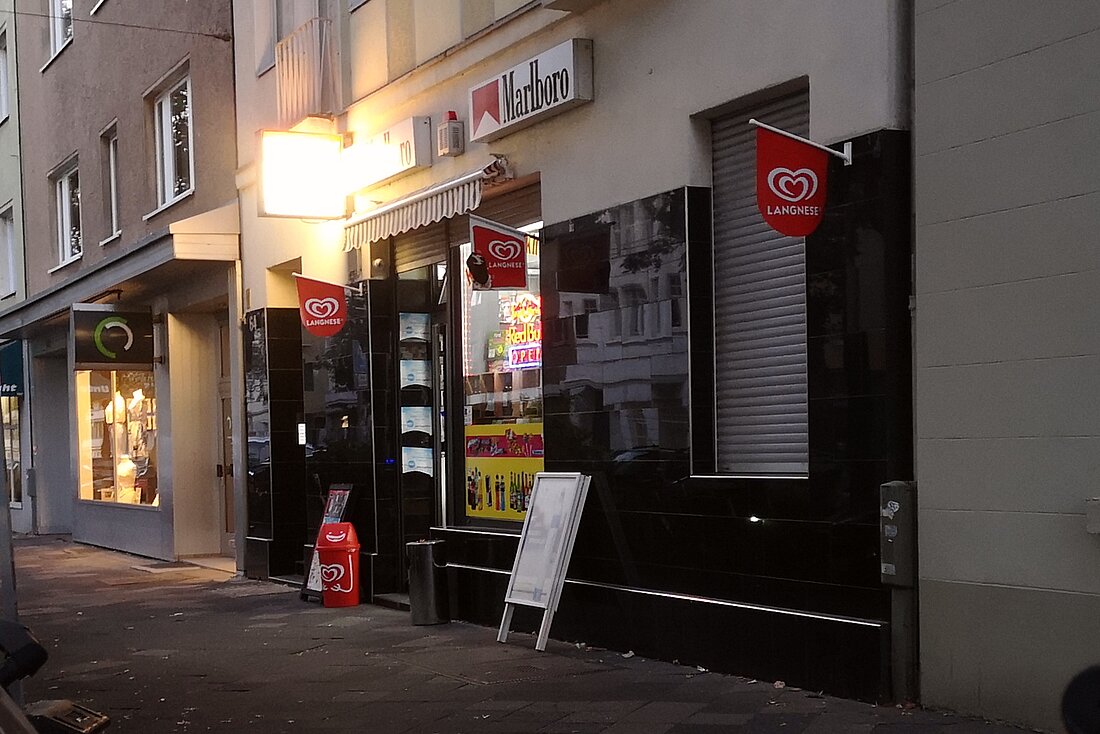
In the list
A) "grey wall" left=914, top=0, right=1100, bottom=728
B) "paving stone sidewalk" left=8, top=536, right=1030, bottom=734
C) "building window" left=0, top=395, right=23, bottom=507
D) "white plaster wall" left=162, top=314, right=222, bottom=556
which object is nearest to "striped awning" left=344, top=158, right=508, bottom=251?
"paving stone sidewalk" left=8, top=536, right=1030, bottom=734

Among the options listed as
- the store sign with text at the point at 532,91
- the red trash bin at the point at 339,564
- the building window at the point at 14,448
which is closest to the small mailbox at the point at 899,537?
the store sign with text at the point at 532,91

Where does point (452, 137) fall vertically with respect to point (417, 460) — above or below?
above

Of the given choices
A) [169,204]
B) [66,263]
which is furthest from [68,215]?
[169,204]

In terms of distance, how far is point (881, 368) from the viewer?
7.18 meters

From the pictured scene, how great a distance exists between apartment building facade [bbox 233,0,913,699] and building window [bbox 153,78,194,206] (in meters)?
3.64

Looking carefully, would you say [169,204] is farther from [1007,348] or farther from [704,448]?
[1007,348]

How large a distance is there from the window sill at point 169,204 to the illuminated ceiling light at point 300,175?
14.0 ft

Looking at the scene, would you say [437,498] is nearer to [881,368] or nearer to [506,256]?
[506,256]

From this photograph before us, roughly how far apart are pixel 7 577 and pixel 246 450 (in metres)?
8.31

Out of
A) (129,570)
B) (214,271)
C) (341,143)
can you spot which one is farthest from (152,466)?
(341,143)

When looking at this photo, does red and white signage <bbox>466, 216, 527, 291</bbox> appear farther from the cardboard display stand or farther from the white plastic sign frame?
the cardboard display stand

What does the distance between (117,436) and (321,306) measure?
9421 millimetres

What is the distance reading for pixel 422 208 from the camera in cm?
1094

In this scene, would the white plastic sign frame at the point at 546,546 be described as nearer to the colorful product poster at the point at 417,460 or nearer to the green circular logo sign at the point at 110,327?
the colorful product poster at the point at 417,460
